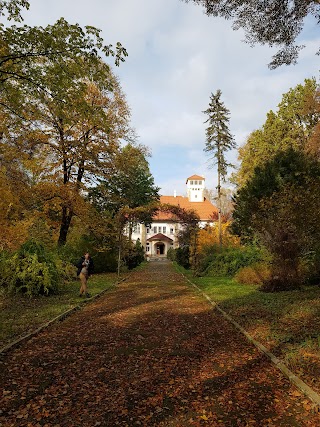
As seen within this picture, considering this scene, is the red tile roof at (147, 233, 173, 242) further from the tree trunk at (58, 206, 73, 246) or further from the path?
the path

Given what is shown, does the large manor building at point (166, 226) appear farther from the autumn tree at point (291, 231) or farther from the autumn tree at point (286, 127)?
the autumn tree at point (291, 231)

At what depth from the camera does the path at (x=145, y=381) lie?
385 centimetres

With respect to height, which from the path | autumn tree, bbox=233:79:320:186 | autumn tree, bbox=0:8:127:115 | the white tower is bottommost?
the path

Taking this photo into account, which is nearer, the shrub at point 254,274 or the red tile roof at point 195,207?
the shrub at point 254,274

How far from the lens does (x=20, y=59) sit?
7477 millimetres

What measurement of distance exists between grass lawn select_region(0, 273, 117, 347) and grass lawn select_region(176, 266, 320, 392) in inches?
190

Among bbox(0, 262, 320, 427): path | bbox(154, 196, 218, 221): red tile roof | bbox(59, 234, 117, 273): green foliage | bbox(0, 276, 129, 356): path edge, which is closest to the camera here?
bbox(0, 262, 320, 427): path

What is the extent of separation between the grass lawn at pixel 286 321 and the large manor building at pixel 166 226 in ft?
185

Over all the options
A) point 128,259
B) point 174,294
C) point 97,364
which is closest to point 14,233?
point 174,294

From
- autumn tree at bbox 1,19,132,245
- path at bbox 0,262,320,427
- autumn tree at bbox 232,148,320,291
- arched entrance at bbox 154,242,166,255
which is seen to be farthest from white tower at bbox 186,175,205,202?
path at bbox 0,262,320,427

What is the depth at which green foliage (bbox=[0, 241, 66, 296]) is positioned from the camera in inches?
493

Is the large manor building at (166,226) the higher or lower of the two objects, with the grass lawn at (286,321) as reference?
higher

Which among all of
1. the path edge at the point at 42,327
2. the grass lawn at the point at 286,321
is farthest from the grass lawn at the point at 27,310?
the grass lawn at the point at 286,321

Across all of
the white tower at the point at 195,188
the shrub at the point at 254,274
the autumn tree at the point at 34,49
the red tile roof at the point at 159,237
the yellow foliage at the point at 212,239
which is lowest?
the shrub at the point at 254,274
